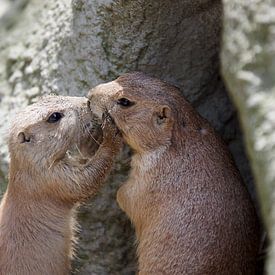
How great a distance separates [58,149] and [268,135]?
2130 mm

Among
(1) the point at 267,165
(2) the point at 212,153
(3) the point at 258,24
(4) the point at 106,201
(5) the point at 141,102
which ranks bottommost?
(4) the point at 106,201

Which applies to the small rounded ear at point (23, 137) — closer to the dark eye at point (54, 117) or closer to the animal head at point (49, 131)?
the animal head at point (49, 131)

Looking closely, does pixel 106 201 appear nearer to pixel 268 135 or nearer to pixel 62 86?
pixel 62 86

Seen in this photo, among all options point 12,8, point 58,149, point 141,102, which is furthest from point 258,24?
point 12,8

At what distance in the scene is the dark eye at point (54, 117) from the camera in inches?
260

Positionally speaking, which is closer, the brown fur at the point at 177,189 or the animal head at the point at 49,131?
the brown fur at the point at 177,189

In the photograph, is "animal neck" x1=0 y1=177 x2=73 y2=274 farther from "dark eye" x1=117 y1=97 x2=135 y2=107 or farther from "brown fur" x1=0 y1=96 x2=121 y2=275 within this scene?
"dark eye" x1=117 y1=97 x2=135 y2=107

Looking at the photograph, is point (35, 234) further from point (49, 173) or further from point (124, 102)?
point (124, 102)

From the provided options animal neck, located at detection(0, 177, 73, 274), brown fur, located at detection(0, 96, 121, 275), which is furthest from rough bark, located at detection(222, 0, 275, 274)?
animal neck, located at detection(0, 177, 73, 274)

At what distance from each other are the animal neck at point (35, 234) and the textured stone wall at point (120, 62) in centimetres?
59

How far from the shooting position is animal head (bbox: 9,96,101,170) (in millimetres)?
6602

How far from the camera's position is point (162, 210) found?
630 cm

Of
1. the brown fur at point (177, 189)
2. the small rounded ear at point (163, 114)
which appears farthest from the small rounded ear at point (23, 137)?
the small rounded ear at point (163, 114)

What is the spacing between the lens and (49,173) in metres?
6.62
